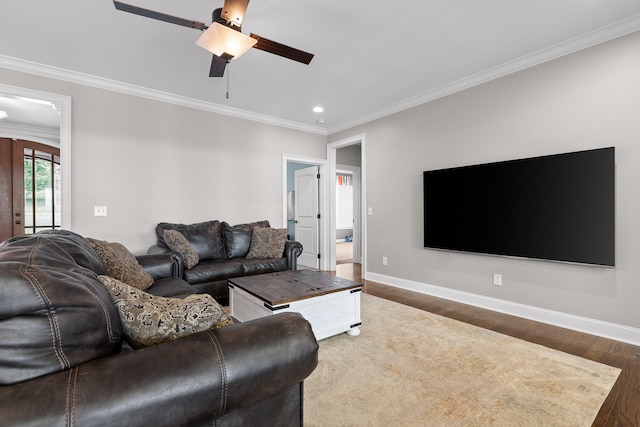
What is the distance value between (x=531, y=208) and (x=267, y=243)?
3164mm

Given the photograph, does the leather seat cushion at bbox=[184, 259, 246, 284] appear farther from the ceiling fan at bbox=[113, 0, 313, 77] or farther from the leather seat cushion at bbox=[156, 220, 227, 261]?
the ceiling fan at bbox=[113, 0, 313, 77]

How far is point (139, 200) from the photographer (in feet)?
12.7

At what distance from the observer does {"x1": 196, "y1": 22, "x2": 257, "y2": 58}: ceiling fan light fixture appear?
193 cm

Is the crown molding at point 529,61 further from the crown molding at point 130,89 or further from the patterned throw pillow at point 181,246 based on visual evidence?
the patterned throw pillow at point 181,246

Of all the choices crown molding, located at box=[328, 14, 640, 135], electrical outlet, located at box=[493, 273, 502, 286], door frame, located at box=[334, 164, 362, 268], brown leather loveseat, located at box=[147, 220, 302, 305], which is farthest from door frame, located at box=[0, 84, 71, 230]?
electrical outlet, located at box=[493, 273, 502, 286]

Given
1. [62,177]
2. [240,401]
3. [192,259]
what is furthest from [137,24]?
[240,401]

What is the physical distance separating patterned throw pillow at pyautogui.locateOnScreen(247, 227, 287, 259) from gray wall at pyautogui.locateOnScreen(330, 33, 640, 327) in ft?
5.34

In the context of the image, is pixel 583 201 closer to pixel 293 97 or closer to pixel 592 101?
pixel 592 101

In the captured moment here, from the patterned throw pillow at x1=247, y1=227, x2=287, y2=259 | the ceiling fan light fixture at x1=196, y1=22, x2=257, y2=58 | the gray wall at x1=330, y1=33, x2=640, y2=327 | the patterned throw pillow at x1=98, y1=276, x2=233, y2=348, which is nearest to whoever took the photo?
the patterned throw pillow at x1=98, y1=276, x2=233, y2=348

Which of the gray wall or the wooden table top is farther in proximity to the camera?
the gray wall

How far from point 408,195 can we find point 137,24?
12.0 feet

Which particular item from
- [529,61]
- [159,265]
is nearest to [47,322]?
[159,265]

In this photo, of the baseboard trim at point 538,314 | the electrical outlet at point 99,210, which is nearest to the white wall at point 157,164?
the electrical outlet at point 99,210

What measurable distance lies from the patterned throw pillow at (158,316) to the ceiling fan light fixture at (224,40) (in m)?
1.68
